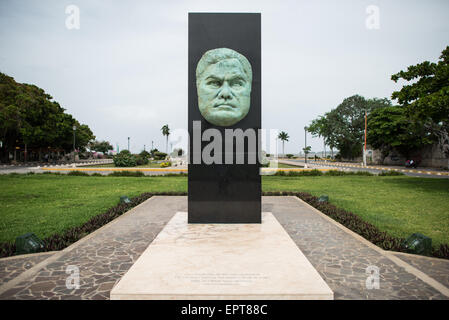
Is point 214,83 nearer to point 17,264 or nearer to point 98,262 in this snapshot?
point 98,262

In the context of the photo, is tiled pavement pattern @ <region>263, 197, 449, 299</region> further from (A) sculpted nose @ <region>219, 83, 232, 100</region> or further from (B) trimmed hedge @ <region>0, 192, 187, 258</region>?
(B) trimmed hedge @ <region>0, 192, 187, 258</region>

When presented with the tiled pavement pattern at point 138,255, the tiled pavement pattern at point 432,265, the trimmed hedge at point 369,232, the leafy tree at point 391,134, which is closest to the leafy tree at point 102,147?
the leafy tree at point 391,134

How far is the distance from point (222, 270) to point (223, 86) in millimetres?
4169

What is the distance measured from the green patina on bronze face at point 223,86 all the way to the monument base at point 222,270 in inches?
111

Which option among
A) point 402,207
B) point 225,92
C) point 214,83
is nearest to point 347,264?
point 225,92

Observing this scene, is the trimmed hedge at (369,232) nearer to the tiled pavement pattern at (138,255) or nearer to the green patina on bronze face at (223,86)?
the tiled pavement pattern at (138,255)

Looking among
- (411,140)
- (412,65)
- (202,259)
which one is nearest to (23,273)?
(202,259)

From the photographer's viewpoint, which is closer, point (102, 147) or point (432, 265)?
point (432, 265)

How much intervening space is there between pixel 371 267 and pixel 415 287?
755 millimetres

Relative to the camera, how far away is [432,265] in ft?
15.7

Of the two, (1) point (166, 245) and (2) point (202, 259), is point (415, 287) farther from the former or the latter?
(1) point (166, 245)

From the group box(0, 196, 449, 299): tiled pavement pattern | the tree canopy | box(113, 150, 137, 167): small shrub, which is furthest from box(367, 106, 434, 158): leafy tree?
the tree canopy

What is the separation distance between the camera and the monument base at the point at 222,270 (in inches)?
138

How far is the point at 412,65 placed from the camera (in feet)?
43.1
